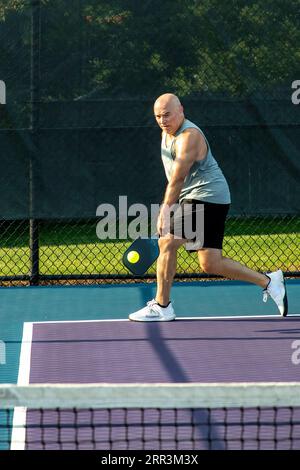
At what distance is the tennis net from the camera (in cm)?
387

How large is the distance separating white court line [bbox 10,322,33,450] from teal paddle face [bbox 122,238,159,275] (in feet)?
2.94

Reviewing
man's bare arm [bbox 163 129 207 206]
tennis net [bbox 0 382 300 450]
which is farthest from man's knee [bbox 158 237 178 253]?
tennis net [bbox 0 382 300 450]

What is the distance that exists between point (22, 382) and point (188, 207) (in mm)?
1991

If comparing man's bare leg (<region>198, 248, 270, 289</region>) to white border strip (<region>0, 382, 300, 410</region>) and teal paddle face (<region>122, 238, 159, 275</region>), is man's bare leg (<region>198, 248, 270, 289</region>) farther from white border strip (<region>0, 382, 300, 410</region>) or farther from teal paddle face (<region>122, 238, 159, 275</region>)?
white border strip (<region>0, 382, 300, 410</region>)

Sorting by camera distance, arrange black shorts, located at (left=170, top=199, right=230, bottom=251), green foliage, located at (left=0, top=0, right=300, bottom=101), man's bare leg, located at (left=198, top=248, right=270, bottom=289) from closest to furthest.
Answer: black shorts, located at (left=170, top=199, right=230, bottom=251), man's bare leg, located at (left=198, top=248, right=270, bottom=289), green foliage, located at (left=0, top=0, right=300, bottom=101)

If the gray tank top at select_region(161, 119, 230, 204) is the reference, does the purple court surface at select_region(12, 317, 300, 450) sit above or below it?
below

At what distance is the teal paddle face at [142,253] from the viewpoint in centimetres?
786

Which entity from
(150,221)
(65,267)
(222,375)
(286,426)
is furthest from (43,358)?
(65,267)

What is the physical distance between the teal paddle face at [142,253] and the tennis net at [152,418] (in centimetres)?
264

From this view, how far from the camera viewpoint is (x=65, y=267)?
10.0 meters

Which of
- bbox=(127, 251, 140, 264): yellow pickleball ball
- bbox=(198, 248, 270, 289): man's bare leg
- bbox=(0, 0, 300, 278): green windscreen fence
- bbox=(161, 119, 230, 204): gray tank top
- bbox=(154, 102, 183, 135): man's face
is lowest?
bbox=(198, 248, 270, 289): man's bare leg

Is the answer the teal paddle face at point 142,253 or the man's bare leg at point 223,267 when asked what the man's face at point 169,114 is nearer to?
the man's bare leg at point 223,267

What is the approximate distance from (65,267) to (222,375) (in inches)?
163

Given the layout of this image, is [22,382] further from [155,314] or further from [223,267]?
[223,267]
